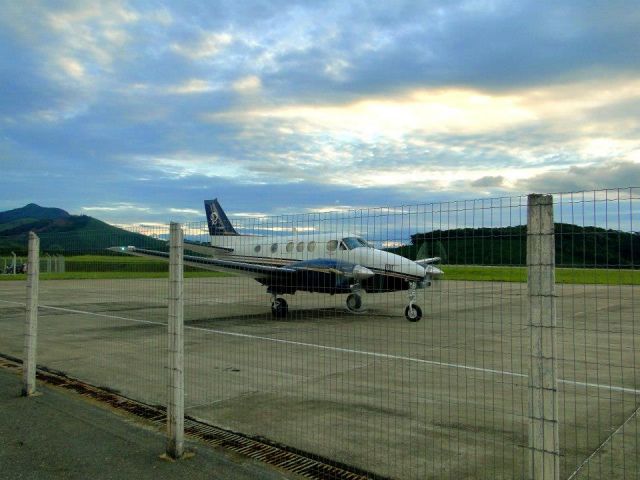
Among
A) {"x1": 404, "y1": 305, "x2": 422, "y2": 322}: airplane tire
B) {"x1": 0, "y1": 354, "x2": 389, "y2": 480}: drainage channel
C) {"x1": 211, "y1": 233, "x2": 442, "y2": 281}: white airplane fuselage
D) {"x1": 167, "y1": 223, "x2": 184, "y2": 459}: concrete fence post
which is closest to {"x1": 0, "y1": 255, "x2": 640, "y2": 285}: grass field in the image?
{"x1": 0, "y1": 354, "x2": 389, "y2": 480}: drainage channel

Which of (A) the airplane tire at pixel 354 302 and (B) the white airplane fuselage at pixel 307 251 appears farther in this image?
(B) the white airplane fuselage at pixel 307 251

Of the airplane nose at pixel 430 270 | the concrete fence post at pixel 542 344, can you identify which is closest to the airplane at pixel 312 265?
the airplane nose at pixel 430 270

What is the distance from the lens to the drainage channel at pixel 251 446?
14.4ft

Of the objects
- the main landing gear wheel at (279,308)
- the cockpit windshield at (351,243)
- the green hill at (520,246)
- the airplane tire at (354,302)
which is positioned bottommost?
the main landing gear wheel at (279,308)

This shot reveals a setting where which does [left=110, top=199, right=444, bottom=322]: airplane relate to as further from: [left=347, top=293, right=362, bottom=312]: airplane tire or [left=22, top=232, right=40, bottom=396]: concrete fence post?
[left=22, top=232, right=40, bottom=396]: concrete fence post

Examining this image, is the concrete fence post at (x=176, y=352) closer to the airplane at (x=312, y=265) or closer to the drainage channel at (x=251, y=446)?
the drainage channel at (x=251, y=446)

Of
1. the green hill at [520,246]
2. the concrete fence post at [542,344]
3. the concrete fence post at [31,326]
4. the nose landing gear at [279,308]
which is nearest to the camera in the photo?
the concrete fence post at [542,344]

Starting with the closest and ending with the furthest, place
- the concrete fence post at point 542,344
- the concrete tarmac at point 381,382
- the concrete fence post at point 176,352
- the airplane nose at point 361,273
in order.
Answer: the concrete fence post at point 542,344, the concrete fence post at point 176,352, the concrete tarmac at point 381,382, the airplane nose at point 361,273

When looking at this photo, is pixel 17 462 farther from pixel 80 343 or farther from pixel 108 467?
pixel 80 343

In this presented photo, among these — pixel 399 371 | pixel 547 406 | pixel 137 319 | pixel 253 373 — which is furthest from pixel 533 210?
pixel 137 319

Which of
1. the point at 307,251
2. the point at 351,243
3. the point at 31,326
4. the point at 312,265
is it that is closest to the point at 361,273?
the point at 312,265

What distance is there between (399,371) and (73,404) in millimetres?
4668

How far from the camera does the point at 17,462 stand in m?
4.60

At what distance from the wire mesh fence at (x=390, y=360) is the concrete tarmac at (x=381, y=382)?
0.03 m
